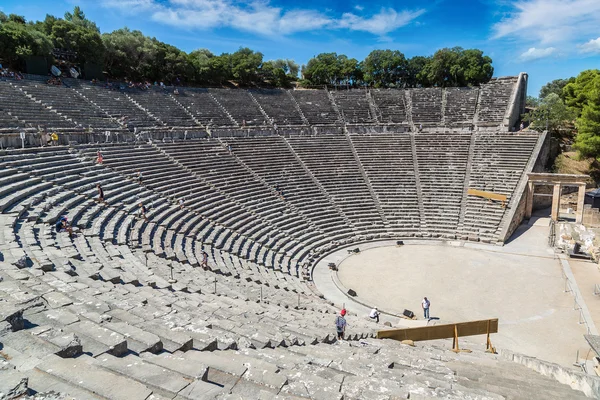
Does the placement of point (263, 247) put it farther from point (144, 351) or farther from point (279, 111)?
point (279, 111)

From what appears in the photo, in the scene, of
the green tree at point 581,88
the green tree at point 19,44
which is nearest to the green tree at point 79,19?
the green tree at point 19,44

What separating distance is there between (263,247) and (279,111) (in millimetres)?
20286

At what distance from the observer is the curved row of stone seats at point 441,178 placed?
23938mm

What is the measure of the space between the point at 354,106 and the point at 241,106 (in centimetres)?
1101

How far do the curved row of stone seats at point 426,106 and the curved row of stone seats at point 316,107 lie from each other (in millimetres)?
7330

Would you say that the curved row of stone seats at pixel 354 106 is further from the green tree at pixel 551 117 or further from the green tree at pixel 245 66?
the green tree at pixel 551 117

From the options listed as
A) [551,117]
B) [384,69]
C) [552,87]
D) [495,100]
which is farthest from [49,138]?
[552,87]

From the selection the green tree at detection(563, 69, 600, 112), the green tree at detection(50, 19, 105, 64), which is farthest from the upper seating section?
the green tree at detection(563, 69, 600, 112)

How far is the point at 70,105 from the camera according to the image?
2516 centimetres

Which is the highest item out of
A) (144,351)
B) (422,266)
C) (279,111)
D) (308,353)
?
(279,111)

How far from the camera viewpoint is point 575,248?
20.0m

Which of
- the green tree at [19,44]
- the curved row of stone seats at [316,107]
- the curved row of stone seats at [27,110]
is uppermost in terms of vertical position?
the green tree at [19,44]

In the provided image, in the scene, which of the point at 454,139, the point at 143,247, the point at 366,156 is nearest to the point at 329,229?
the point at 366,156

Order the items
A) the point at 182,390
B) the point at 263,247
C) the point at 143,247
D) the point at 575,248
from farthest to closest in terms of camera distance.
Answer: the point at 575,248, the point at 263,247, the point at 143,247, the point at 182,390
